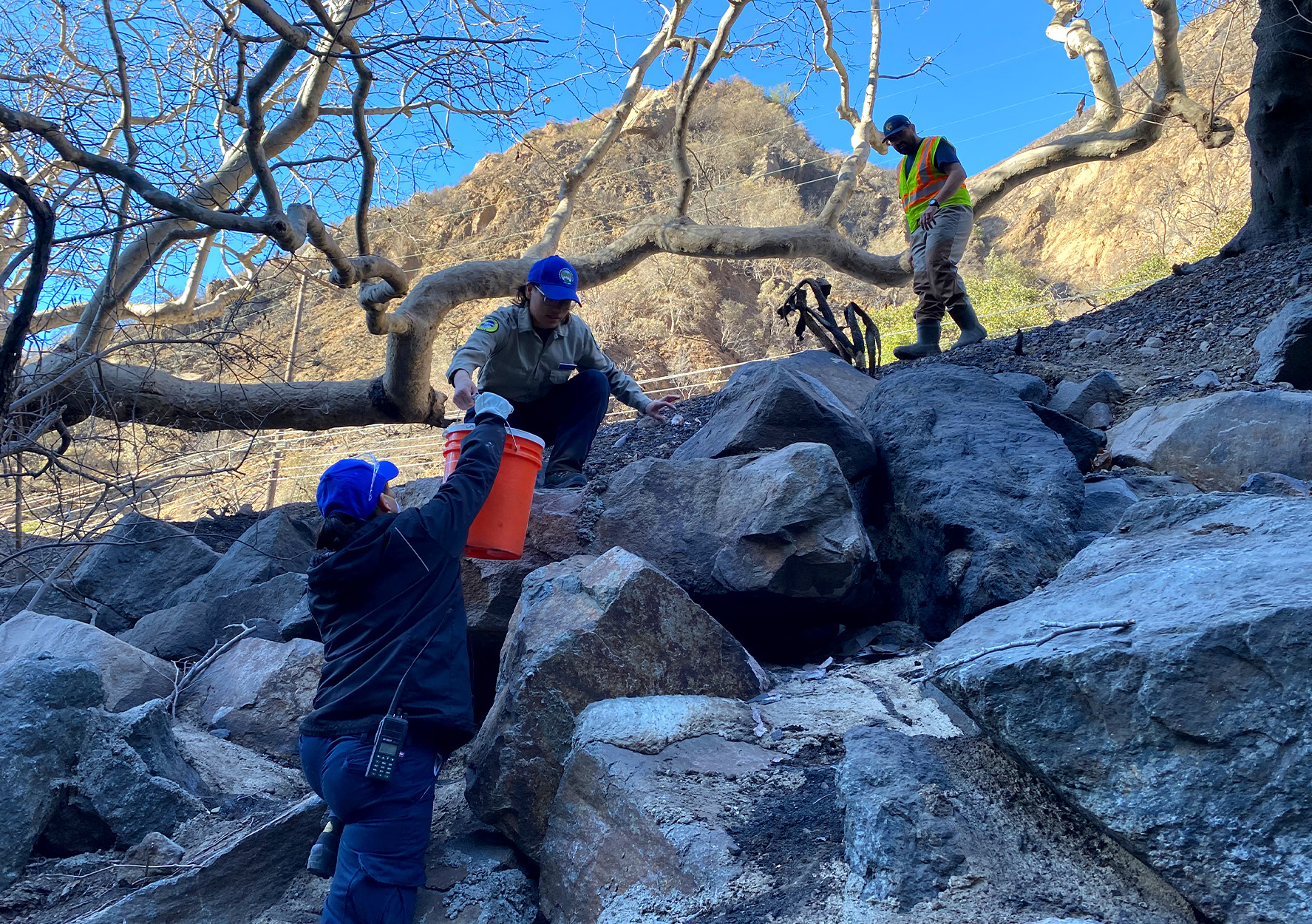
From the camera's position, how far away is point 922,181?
21.2ft

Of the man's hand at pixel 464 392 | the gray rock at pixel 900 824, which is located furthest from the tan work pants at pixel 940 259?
the gray rock at pixel 900 824

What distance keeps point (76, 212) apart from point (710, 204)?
21.1 metres

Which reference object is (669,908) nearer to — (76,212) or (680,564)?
(680,564)

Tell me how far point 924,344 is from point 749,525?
3.79 metres

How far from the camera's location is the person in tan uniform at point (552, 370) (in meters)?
4.01

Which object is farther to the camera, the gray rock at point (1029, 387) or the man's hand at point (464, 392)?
the gray rock at point (1029, 387)

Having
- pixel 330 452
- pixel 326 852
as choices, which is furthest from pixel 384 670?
pixel 330 452

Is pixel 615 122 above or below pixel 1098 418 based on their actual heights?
above

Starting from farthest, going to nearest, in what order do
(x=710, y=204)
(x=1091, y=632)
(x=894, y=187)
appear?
1. (x=894, y=187)
2. (x=710, y=204)
3. (x=1091, y=632)

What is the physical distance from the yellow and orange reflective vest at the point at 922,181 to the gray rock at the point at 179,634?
201 inches

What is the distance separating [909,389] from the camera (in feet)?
14.4

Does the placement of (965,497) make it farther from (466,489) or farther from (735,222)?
(735,222)

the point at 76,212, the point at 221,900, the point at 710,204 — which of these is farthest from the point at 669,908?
the point at 710,204

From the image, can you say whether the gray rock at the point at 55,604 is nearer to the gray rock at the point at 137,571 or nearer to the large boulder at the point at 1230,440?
the gray rock at the point at 137,571
